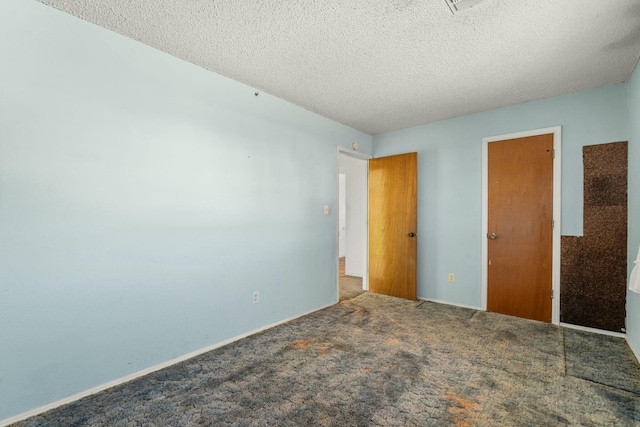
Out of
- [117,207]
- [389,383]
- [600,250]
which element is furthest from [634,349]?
[117,207]

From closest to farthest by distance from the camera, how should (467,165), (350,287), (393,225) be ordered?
(467,165) → (393,225) → (350,287)

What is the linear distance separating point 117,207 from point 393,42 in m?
2.35

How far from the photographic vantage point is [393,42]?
212 cm

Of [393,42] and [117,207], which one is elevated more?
[393,42]

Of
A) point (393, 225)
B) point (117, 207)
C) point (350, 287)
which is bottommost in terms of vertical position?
point (350, 287)

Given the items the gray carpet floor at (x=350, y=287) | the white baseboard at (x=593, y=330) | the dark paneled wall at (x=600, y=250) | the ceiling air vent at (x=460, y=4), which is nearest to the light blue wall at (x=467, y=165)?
the dark paneled wall at (x=600, y=250)

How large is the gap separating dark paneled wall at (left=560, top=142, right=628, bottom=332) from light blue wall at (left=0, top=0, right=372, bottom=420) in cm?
314

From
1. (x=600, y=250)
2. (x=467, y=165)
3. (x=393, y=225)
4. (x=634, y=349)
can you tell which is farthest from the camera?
(x=393, y=225)

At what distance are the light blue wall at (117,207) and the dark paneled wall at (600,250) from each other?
3.14 m

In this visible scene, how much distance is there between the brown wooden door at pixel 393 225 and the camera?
4.01 m

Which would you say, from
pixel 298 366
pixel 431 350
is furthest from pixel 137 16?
pixel 431 350

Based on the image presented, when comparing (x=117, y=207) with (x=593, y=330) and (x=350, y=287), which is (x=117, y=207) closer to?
(x=350, y=287)

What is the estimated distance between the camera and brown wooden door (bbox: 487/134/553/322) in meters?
3.15

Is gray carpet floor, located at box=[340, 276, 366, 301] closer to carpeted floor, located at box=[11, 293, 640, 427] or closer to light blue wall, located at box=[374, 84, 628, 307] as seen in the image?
light blue wall, located at box=[374, 84, 628, 307]
